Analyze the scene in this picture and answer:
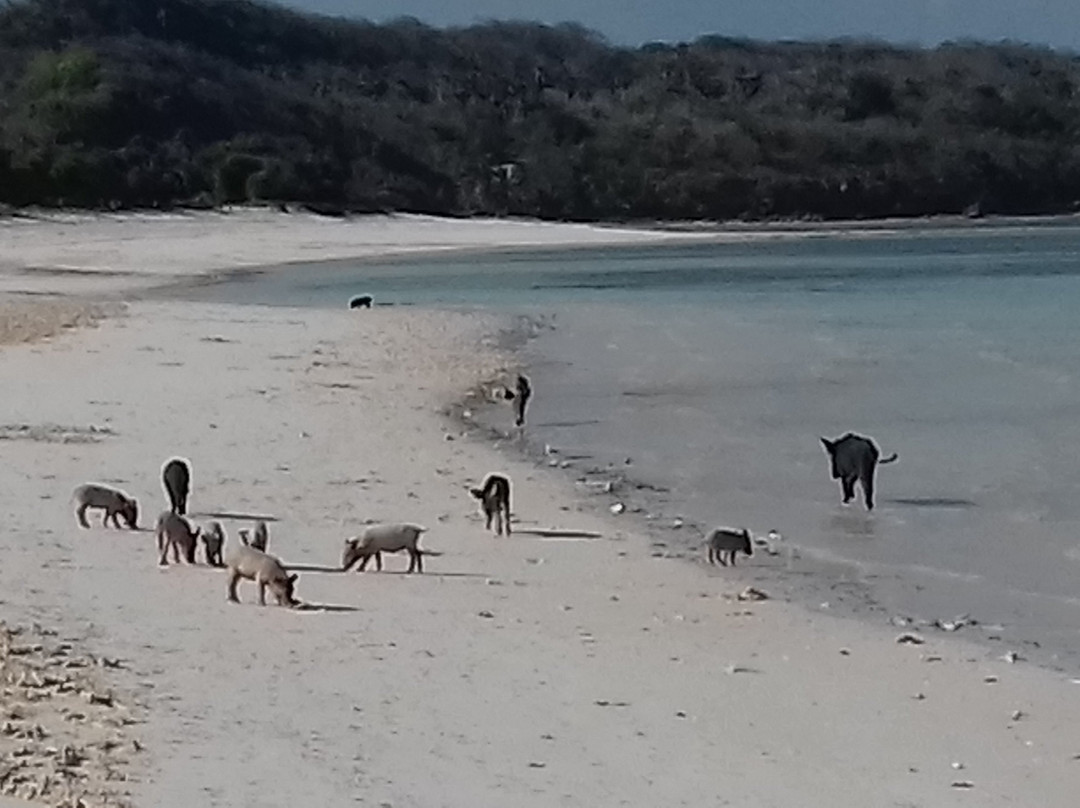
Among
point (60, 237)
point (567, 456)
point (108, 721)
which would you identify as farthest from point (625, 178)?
point (108, 721)

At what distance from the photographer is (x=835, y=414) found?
55.1 ft

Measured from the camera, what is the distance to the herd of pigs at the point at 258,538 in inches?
322

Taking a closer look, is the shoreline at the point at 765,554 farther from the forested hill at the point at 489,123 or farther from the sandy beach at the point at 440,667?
the forested hill at the point at 489,123

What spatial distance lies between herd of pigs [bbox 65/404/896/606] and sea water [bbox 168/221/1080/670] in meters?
0.87

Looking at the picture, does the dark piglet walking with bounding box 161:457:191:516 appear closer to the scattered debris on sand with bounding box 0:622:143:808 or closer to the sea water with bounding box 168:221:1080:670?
the sea water with bounding box 168:221:1080:670

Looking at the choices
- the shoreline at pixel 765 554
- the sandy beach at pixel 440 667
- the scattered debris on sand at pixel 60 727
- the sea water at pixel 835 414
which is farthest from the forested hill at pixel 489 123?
the scattered debris on sand at pixel 60 727

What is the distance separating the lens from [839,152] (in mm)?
99125

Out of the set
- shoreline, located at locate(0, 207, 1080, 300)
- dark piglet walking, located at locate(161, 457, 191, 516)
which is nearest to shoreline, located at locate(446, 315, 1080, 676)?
dark piglet walking, located at locate(161, 457, 191, 516)

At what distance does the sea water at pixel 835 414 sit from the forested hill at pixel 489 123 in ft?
107

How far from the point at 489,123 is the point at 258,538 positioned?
288 feet

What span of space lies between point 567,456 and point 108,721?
7905mm

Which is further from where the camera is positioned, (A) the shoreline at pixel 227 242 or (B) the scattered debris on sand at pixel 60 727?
(A) the shoreline at pixel 227 242

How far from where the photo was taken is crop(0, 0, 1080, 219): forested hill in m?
70.3

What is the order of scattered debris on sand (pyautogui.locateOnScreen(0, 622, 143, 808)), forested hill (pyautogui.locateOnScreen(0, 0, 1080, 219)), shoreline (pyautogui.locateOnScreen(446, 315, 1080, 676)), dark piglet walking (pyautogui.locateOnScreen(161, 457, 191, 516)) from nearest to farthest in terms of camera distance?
scattered debris on sand (pyautogui.locateOnScreen(0, 622, 143, 808)) < shoreline (pyautogui.locateOnScreen(446, 315, 1080, 676)) < dark piglet walking (pyautogui.locateOnScreen(161, 457, 191, 516)) < forested hill (pyautogui.locateOnScreen(0, 0, 1080, 219))
